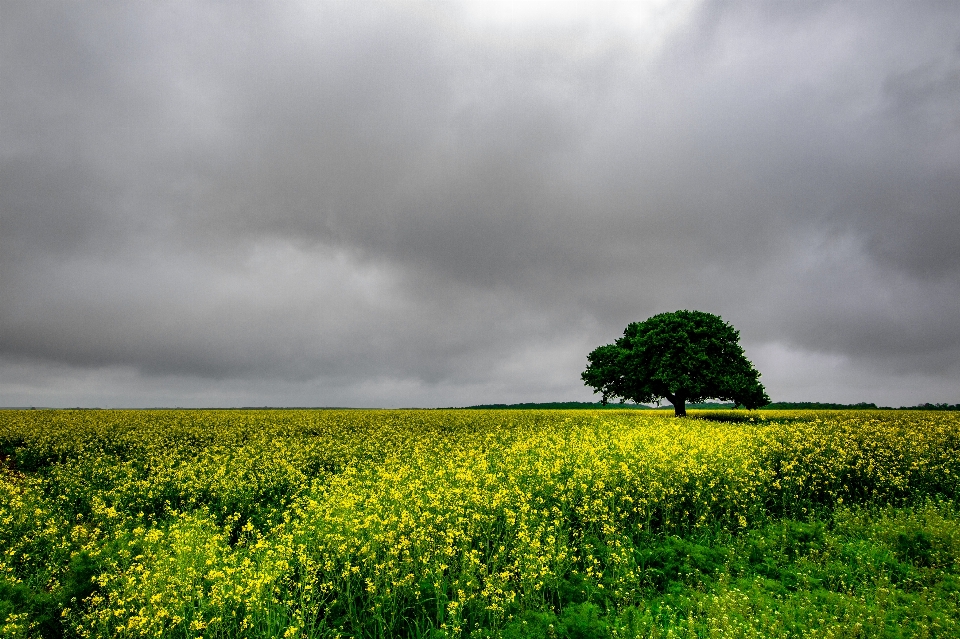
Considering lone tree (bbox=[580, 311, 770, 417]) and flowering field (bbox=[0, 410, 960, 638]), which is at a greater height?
lone tree (bbox=[580, 311, 770, 417])

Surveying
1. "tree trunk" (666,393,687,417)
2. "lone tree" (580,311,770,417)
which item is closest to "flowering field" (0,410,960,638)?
"lone tree" (580,311,770,417)

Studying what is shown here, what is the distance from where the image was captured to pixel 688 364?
38.1m

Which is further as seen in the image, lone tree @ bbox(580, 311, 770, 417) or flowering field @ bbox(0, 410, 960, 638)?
lone tree @ bbox(580, 311, 770, 417)

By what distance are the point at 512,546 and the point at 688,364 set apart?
110 ft

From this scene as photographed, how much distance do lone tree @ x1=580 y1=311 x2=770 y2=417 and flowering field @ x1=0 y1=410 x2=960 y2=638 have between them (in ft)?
66.8

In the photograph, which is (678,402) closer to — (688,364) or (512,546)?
(688,364)

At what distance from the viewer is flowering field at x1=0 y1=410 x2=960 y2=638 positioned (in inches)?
270

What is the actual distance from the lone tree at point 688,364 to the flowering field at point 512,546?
20.3m

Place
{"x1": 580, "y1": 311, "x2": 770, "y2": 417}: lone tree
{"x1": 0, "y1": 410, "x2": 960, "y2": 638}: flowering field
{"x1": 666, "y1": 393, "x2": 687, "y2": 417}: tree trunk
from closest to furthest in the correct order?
1. {"x1": 0, "y1": 410, "x2": 960, "y2": 638}: flowering field
2. {"x1": 580, "y1": 311, "x2": 770, "y2": 417}: lone tree
3. {"x1": 666, "y1": 393, "x2": 687, "y2": 417}: tree trunk

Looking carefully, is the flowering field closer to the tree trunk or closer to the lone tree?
the lone tree

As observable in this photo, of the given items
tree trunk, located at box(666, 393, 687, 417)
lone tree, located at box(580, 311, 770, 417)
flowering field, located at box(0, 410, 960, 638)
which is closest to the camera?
flowering field, located at box(0, 410, 960, 638)

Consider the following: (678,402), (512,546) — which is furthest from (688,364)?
(512,546)

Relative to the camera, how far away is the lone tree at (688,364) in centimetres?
3816

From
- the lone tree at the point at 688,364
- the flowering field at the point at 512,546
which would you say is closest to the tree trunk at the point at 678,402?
the lone tree at the point at 688,364
